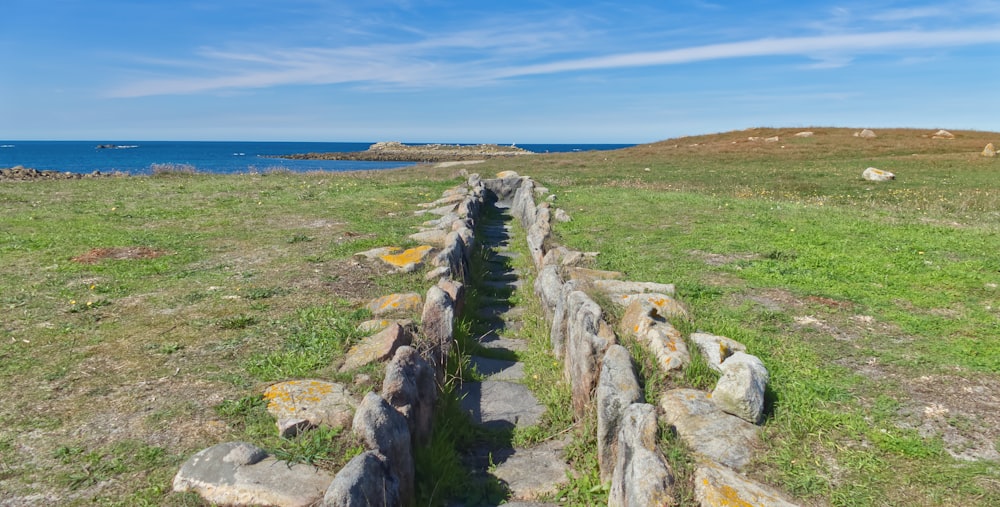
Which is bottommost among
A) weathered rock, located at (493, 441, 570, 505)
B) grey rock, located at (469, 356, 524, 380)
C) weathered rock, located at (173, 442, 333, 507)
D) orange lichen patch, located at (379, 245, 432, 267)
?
weathered rock, located at (493, 441, 570, 505)

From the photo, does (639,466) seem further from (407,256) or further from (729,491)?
(407,256)

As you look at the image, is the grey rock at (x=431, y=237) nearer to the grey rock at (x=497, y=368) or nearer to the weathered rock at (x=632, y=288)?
the weathered rock at (x=632, y=288)

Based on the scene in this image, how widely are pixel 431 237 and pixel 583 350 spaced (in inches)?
266

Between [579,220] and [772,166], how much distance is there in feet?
79.3

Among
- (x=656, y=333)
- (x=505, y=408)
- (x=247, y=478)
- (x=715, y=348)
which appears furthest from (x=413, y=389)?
(x=715, y=348)

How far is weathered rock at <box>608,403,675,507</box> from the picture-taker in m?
3.90

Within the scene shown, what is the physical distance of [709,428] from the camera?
15.6 ft

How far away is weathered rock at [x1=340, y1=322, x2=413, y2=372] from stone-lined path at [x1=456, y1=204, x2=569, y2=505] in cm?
89

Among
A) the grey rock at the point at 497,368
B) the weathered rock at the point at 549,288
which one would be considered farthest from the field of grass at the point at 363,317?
the weathered rock at the point at 549,288

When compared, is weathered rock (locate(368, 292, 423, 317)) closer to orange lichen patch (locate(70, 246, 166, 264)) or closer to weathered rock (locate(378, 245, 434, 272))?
weathered rock (locate(378, 245, 434, 272))

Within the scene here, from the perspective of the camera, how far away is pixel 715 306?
7.98m

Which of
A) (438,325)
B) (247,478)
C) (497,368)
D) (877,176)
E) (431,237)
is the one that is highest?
(877,176)

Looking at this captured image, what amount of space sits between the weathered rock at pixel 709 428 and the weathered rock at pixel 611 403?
33 cm

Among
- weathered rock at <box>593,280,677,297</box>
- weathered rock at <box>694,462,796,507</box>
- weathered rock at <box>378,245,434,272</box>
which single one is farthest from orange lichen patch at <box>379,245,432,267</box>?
weathered rock at <box>694,462,796,507</box>
